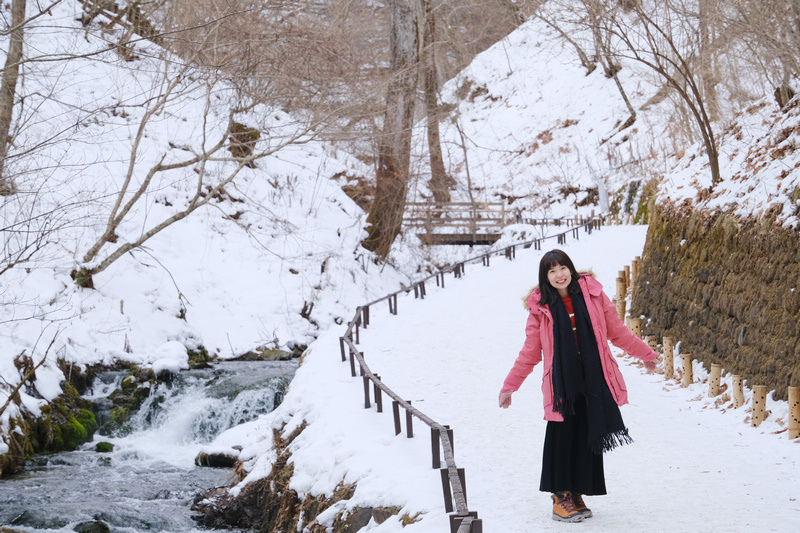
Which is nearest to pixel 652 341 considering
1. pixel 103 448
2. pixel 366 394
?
pixel 366 394

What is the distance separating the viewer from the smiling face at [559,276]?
14.7 feet

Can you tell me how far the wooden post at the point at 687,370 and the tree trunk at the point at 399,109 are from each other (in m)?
11.2

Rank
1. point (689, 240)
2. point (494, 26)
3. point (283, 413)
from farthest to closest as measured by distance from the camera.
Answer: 1. point (494, 26)
2. point (689, 240)
3. point (283, 413)

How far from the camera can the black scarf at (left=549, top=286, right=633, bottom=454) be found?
4.39 meters

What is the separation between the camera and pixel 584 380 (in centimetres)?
443

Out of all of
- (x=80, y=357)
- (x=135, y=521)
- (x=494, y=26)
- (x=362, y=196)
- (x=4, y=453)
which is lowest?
(x=135, y=521)

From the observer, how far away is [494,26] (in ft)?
180

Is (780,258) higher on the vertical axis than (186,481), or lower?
higher

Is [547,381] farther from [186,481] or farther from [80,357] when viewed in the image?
[80,357]

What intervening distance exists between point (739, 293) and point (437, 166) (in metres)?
18.2

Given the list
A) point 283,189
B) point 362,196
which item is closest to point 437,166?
point 362,196

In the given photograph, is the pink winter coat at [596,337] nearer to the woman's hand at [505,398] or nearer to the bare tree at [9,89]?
the woman's hand at [505,398]

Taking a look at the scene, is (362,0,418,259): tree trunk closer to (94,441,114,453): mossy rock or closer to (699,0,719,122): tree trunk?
(699,0,719,122): tree trunk

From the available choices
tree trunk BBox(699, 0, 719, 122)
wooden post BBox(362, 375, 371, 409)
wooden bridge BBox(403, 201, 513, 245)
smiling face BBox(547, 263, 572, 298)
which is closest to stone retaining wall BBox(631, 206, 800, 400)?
smiling face BBox(547, 263, 572, 298)
